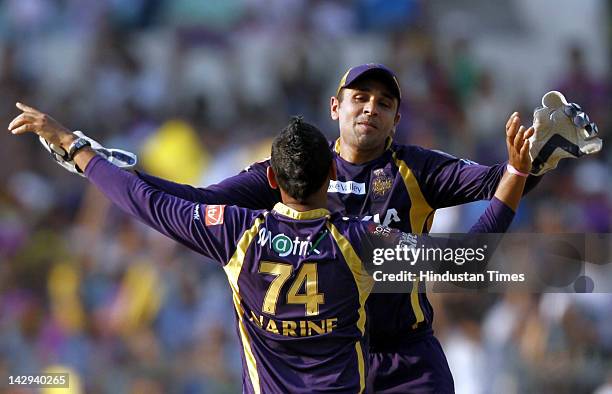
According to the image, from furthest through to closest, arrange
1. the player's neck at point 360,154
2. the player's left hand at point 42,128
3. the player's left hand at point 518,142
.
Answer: the player's neck at point 360,154, the player's left hand at point 518,142, the player's left hand at point 42,128

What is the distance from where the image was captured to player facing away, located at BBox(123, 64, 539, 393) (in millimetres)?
5441

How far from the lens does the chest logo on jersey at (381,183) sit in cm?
550

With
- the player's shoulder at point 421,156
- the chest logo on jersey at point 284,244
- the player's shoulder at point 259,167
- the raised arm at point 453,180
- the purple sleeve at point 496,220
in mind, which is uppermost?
the player's shoulder at point 259,167

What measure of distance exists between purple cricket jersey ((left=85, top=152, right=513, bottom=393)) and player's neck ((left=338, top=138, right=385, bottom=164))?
1036 mm

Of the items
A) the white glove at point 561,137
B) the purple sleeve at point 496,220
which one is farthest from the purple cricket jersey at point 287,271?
the white glove at point 561,137

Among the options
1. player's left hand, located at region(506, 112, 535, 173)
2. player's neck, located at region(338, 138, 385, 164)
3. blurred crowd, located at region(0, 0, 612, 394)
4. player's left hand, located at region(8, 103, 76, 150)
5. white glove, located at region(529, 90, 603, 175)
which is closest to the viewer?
player's left hand, located at region(8, 103, 76, 150)

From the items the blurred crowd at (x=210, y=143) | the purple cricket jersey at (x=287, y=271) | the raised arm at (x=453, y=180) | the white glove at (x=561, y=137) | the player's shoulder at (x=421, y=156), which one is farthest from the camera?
the blurred crowd at (x=210, y=143)

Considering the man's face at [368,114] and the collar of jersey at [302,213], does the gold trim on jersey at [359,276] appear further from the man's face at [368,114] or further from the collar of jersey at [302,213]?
the man's face at [368,114]

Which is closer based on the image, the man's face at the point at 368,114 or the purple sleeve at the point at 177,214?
the purple sleeve at the point at 177,214

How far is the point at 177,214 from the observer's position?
4.59m

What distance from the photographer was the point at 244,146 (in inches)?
449

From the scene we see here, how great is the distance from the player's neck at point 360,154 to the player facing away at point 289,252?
3.21 feet

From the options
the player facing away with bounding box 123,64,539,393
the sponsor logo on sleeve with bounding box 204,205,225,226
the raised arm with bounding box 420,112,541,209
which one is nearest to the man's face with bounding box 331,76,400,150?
the player facing away with bounding box 123,64,539,393

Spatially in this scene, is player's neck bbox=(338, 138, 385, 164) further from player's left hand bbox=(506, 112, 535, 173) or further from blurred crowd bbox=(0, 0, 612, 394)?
blurred crowd bbox=(0, 0, 612, 394)
